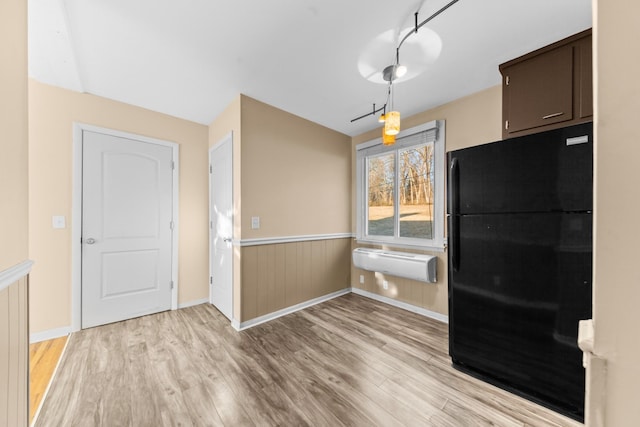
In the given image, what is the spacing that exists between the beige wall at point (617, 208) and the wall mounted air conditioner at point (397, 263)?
2.70 metres

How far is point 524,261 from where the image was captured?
5.38 ft

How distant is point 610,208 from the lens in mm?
257

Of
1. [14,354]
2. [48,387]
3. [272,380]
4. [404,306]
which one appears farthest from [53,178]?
[404,306]

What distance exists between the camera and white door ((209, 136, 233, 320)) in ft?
9.28

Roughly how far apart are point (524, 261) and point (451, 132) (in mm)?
1639

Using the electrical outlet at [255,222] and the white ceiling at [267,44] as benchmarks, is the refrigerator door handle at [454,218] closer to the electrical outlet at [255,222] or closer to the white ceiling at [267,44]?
the white ceiling at [267,44]

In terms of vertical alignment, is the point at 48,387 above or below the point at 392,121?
below

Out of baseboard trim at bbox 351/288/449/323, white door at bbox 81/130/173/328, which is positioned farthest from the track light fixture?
white door at bbox 81/130/173/328

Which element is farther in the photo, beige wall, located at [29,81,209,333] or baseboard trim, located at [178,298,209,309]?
baseboard trim, located at [178,298,209,309]

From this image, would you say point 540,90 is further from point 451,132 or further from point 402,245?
point 402,245

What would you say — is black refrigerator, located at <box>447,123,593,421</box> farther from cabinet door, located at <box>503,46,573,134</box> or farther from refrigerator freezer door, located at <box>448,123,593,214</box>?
cabinet door, located at <box>503,46,573,134</box>

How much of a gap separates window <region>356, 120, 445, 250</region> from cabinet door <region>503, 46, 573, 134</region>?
0.90m

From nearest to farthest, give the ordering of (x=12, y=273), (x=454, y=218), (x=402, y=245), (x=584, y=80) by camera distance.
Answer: (x=12, y=273), (x=584, y=80), (x=454, y=218), (x=402, y=245)

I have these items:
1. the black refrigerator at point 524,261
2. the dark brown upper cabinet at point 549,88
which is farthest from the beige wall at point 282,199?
the dark brown upper cabinet at point 549,88
